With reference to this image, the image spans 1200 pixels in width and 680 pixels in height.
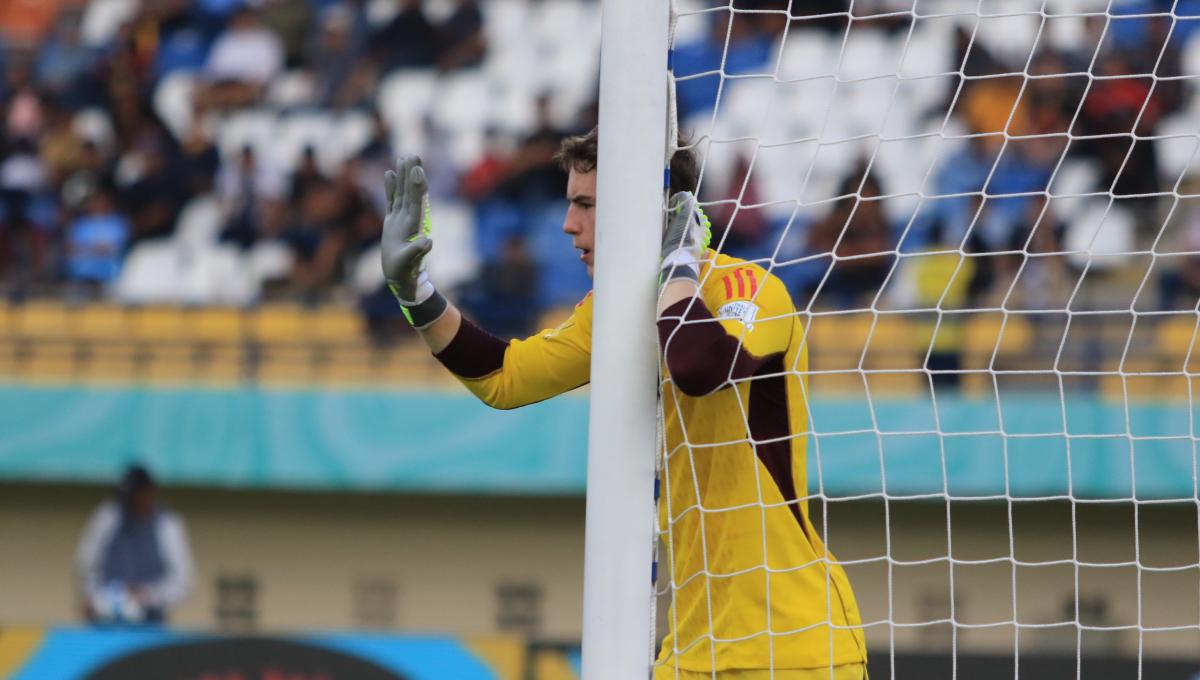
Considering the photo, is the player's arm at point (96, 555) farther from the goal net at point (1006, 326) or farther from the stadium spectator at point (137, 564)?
the goal net at point (1006, 326)

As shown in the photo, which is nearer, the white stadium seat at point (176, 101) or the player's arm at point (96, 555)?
the player's arm at point (96, 555)

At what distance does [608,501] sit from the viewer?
2832 mm

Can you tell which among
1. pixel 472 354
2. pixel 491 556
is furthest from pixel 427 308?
pixel 491 556

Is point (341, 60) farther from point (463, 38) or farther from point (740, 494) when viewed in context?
point (740, 494)

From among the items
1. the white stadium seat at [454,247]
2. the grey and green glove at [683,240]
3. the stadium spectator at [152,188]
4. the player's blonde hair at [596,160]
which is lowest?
the grey and green glove at [683,240]

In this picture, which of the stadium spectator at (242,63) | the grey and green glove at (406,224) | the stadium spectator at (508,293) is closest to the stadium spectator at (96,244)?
the stadium spectator at (242,63)

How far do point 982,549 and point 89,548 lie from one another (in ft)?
16.0

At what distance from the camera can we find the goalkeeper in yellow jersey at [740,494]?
9.44 ft

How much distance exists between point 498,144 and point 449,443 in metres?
2.25

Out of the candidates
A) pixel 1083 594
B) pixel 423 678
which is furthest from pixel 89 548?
pixel 1083 594

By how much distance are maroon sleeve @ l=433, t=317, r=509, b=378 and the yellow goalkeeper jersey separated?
0.41 metres

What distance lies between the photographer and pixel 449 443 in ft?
29.8

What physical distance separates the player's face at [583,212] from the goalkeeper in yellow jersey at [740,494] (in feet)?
0.11

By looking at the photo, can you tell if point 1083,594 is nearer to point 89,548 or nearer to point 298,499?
point 298,499
